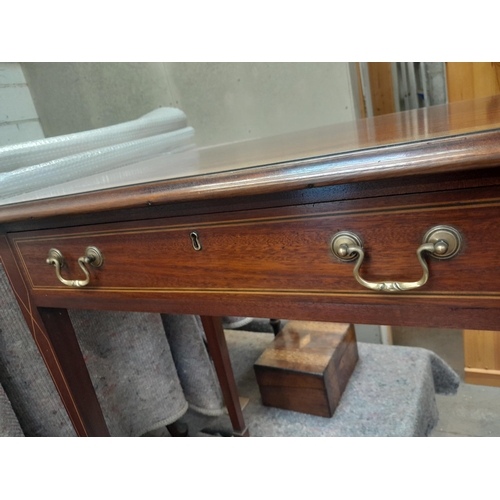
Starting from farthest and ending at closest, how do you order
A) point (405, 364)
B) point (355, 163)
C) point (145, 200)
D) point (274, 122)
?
point (274, 122) < point (405, 364) < point (145, 200) < point (355, 163)

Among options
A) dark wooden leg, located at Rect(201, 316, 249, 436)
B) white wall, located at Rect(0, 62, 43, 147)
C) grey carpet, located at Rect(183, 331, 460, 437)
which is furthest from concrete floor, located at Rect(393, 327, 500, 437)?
white wall, located at Rect(0, 62, 43, 147)

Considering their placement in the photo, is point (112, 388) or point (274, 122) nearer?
point (112, 388)

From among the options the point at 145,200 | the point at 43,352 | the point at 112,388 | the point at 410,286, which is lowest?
the point at 112,388

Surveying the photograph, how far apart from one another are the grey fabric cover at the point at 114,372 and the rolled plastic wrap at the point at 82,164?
0.51 feet

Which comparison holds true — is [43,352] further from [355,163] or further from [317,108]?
[317,108]

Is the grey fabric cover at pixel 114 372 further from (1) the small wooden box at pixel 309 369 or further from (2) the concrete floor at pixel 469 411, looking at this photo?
(2) the concrete floor at pixel 469 411

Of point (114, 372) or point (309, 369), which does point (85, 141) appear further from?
point (309, 369)

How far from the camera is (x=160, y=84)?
142 centimetres

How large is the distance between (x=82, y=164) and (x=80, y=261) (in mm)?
322

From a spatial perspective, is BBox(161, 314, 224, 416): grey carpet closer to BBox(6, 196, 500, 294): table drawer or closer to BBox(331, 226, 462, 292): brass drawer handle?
BBox(6, 196, 500, 294): table drawer

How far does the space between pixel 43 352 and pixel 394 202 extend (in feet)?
2.03

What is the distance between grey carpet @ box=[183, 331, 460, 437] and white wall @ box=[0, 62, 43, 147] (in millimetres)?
940

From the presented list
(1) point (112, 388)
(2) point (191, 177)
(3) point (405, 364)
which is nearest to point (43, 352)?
(1) point (112, 388)

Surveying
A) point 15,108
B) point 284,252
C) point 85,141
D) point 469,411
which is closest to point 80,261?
point 284,252
